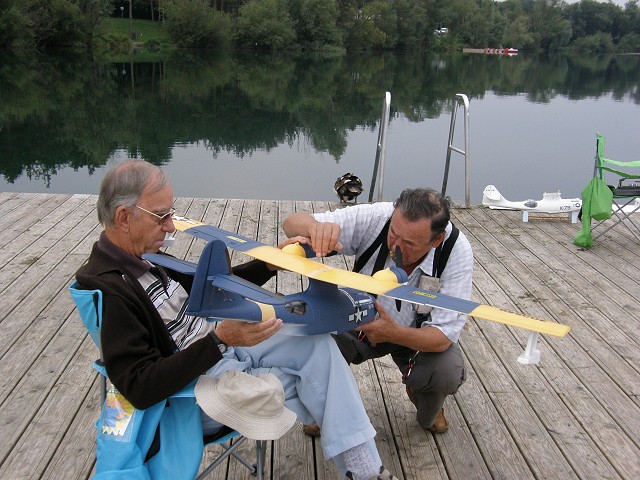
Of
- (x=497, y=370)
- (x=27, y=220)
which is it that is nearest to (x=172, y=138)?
(x=27, y=220)

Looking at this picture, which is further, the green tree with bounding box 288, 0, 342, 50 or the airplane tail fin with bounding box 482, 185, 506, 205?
the green tree with bounding box 288, 0, 342, 50

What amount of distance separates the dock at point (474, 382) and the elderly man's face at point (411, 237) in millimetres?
770

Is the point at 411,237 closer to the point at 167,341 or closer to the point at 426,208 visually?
the point at 426,208

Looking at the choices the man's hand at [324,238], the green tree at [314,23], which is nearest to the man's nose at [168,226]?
the man's hand at [324,238]

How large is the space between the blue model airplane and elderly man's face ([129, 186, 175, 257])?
0.13 ft

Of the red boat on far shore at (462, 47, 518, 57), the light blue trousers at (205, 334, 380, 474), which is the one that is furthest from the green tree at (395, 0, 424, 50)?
the light blue trousers at (205, 334, 380, 474)

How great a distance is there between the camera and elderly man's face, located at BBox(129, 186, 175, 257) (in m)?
1.65

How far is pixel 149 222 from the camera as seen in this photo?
1667 millimetres

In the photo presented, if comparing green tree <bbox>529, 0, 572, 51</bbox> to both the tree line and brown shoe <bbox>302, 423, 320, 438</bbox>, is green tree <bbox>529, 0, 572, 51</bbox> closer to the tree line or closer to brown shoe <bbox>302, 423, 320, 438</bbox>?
the tree line

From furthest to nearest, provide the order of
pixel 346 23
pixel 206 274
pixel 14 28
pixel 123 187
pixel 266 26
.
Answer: pixel 346 23 → pixel 266 26 → pixel 14 28 → pixel 123 187 → pixel 206 274

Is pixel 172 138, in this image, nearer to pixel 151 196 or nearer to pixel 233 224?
pixel 233 224

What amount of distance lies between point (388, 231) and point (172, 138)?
35.1ft

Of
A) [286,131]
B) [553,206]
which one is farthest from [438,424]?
[286,131]

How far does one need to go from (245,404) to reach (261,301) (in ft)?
0.90
